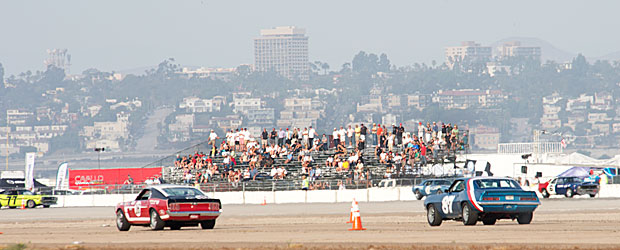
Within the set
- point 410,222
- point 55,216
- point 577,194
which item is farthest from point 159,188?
point 577,194

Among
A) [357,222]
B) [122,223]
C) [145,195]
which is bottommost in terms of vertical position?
[122,223]

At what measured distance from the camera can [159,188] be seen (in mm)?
26922

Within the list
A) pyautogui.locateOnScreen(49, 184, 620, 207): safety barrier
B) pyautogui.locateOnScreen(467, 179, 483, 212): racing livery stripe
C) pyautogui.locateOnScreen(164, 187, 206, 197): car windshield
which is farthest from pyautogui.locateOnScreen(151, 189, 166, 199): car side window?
pyautogui.locateOnScreen(49, 184, 620, 207): safety barrier

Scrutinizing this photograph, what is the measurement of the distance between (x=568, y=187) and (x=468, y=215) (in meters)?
23.1

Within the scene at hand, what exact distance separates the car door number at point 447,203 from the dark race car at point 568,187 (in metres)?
22.3

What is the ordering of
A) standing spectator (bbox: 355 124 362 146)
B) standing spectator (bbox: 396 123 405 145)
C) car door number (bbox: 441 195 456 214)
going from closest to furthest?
1. car door number (bbox: 441 195 456 214)
2. standing spectator (bbox: 396 123 405 145)
3. standing spectator (bbox: 355 124 362 146)

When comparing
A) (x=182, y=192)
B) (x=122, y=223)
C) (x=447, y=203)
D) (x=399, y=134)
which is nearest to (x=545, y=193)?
(x=399, y=134)

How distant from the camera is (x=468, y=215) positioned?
82.0 ft

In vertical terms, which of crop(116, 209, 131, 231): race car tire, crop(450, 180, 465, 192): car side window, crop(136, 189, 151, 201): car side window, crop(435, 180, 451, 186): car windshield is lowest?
crop(435, 180, 451, 186): car windshield

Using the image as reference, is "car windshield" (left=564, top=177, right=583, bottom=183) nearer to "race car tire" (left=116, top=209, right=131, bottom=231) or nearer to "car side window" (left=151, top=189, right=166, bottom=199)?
"race car tire" (left=116, top=209, right=131, bottom=231)

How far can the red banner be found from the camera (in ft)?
281

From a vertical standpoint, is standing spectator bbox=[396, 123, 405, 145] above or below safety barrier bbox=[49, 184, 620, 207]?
above

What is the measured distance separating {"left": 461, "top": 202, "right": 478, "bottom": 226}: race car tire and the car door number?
0.35 metres

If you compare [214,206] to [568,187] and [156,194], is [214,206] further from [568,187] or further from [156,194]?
[568,187]
